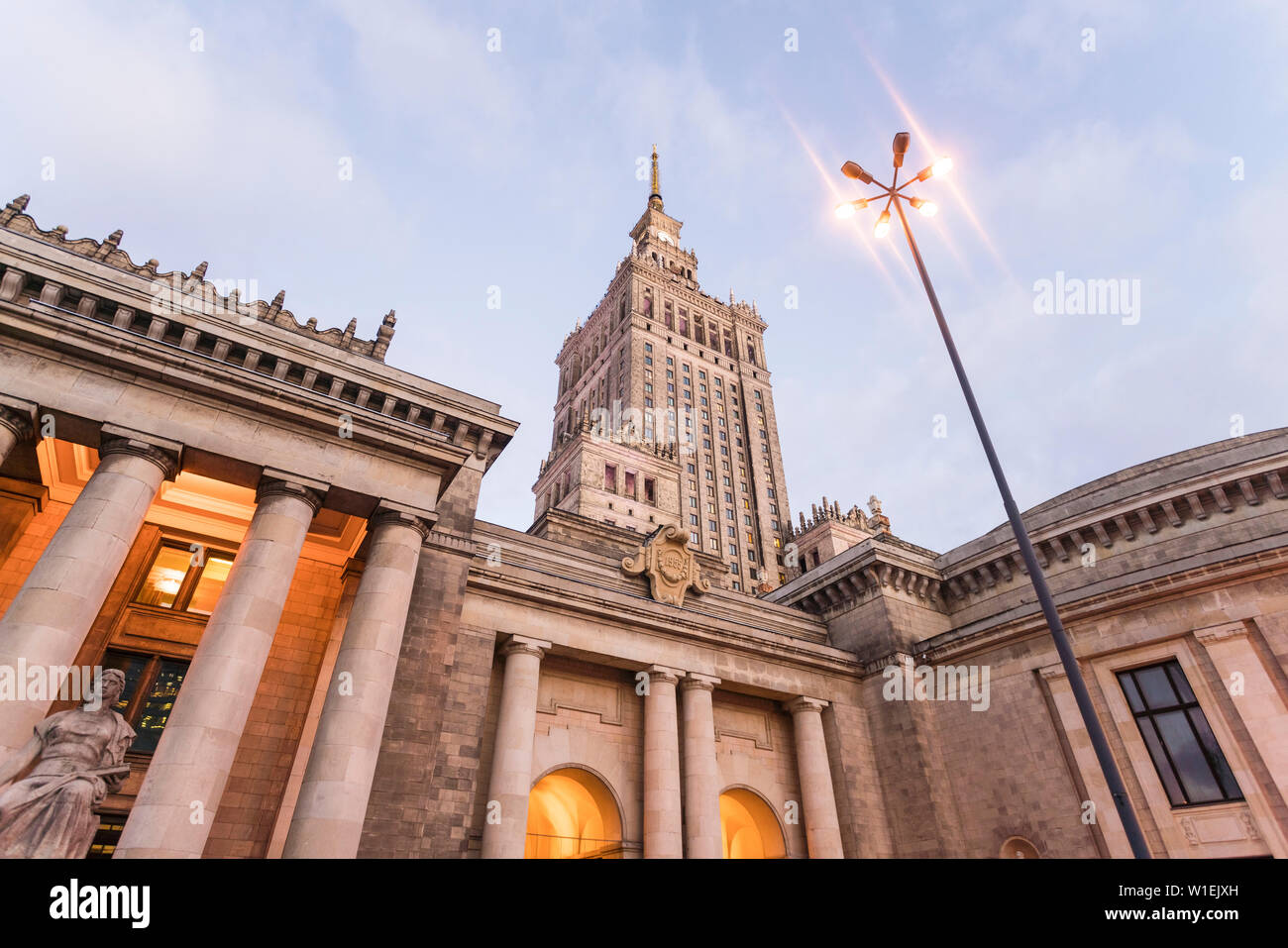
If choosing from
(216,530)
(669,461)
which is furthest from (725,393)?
(216,530)

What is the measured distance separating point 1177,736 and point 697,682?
15699 millimetres

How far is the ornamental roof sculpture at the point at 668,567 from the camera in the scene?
91.1 ft

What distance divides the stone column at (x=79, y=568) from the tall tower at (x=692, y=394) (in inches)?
2013

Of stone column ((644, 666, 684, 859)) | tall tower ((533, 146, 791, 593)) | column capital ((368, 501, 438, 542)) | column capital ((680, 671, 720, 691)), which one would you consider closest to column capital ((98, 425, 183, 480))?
column capital ((368, 501, 438, 542))

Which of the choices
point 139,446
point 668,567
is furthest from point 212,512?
point 668,567

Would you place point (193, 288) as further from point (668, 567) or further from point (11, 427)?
point (668, 567)

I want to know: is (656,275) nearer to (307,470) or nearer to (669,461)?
(669,461)

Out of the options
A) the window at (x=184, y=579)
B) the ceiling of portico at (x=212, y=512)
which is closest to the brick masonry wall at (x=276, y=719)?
the ceiling of portico at (x=212, y=512)

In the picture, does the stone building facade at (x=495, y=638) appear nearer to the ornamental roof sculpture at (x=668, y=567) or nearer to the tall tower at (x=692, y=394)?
the ornamental roof sculpture at (x=668, y=567)

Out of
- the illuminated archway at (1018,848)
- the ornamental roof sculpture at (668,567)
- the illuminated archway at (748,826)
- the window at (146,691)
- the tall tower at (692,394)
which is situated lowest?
the illuminated archway at (1018,848)

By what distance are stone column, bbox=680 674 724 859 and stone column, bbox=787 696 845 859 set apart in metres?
3.84

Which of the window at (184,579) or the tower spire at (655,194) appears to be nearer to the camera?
the window at (184,579)

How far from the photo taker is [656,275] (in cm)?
10712
